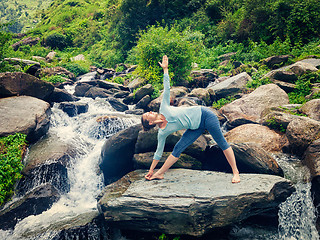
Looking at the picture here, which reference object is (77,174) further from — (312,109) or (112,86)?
(112,86)

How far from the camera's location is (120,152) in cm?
661

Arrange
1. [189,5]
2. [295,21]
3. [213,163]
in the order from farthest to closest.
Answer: [189,5] < [295,21] < [213,163]

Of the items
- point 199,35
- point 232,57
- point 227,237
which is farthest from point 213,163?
point 199,35

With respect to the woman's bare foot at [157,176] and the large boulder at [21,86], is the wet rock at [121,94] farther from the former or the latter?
the woman's bare foot at [157,176]

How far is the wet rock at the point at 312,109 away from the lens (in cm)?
727

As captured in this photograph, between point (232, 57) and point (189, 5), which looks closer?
point (232, 57)

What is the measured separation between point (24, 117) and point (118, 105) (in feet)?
16.7

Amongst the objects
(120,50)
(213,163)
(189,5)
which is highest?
(189,5)

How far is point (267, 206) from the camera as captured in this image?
4395 millimetres

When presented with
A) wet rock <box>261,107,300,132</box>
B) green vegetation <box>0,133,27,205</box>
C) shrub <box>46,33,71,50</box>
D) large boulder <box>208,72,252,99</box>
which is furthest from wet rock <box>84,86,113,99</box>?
shrub <box>46,33,71,50</box>

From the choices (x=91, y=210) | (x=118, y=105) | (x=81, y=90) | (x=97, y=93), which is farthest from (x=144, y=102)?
(x=91, y=210)

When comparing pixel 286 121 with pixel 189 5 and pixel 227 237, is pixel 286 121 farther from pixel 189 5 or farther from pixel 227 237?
pixel 189 5

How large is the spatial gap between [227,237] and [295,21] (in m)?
15.4

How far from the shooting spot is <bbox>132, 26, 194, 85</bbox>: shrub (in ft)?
43.1
